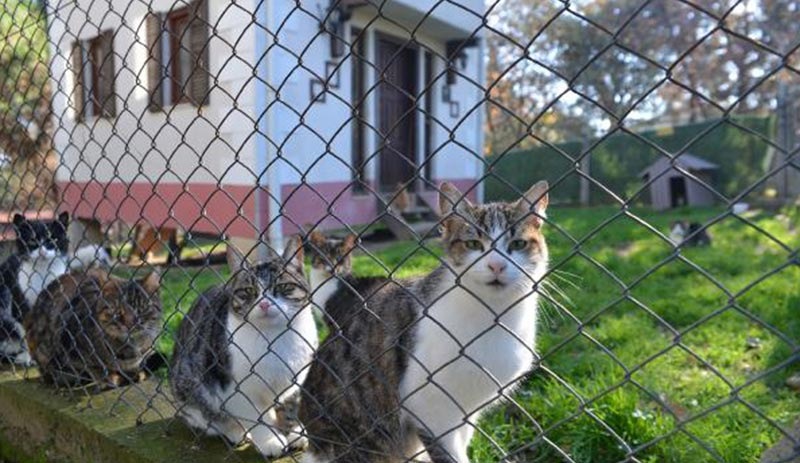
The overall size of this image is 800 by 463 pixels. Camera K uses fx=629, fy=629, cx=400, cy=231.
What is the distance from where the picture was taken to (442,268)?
1.78 metres

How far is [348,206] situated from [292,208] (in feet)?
3.90

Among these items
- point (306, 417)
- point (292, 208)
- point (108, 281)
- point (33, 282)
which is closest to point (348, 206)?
point (292, 208)

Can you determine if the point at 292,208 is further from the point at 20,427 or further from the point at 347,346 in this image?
the point at 347,346

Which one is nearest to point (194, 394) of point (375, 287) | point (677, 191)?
point (375, 287)

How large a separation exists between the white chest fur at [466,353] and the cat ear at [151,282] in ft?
4.91

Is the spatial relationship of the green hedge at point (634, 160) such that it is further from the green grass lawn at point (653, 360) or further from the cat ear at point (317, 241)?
the cat ear at point (317, 241)

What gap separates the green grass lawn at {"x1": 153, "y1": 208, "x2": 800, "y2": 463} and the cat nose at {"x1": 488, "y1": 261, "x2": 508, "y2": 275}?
0.17m

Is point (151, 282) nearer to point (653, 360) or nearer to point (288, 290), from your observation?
point (288, 290)

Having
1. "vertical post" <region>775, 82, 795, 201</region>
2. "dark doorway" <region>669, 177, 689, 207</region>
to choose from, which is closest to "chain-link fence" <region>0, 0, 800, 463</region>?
"vertical post" <region>775, 82, 795, 201</region>

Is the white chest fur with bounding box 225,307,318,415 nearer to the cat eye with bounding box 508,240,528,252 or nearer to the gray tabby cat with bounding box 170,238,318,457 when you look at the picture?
the gray tabby cat with bounding box 170,238,318,457

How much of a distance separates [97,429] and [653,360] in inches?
70.9

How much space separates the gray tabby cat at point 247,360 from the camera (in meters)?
2.04

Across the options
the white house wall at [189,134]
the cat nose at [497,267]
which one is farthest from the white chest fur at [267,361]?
the white house wall at [189,134]

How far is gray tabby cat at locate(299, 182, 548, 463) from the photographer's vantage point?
1643 mm
